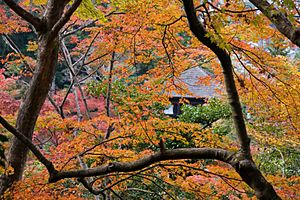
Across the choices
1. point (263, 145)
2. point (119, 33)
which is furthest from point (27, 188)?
point (263, 145)

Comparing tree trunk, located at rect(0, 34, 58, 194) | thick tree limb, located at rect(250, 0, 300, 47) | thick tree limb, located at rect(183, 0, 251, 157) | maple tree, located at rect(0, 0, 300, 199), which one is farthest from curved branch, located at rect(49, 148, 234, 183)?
tree trunk, located at rect(0, 34, 58, 194)

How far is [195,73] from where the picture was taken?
14.4 m

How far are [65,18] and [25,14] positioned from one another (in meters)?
0.37

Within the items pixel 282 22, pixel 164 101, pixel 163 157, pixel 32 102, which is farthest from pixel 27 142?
pixel 164 101

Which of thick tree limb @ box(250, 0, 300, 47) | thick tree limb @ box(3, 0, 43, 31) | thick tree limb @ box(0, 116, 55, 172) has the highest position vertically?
thick tree limb @ box(3, 0, 43, 31)

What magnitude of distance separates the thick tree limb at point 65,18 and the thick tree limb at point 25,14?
160 millimetres

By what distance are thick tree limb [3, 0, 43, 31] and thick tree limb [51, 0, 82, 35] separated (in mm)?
160

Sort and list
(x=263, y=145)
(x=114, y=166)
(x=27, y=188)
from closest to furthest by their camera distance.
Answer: (x=114, y=166) → (x=27, y=188) → (x=263, y=145)

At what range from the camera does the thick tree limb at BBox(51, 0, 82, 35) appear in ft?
10.1

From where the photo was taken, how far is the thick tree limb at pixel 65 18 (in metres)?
3.08

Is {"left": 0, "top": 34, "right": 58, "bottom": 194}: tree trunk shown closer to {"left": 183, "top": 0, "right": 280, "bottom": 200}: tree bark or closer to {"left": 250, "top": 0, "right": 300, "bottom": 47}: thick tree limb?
{"left": 183, "top": 0, "right": 280, "bottom": 200}: tree bark

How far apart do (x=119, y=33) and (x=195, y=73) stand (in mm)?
9362

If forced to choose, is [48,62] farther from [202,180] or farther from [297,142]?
[297,142]

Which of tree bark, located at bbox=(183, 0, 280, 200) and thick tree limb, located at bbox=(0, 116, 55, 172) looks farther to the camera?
thick tree limb, located at bbox=(0, 116, 55, 172)
